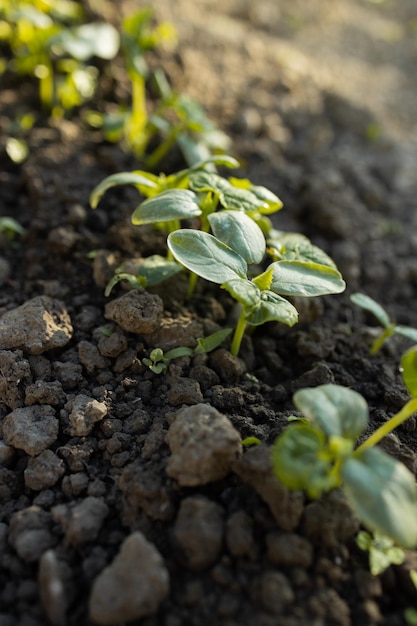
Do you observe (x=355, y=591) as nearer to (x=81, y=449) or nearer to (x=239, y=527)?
(x=239, y=527)

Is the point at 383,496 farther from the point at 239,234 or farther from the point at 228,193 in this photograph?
the point at 228,193

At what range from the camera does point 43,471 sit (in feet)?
4.39

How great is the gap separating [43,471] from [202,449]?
1.38 feet

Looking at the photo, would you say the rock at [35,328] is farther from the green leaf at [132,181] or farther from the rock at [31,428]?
the green leaf at [132,181]

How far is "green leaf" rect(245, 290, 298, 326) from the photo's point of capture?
123 cm

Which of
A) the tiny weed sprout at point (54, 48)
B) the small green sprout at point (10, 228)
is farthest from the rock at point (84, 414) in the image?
the tiny weed sprout at point (54, 48)

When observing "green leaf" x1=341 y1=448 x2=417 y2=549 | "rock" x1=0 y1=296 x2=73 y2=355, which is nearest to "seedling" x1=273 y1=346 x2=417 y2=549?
"green leaf" x1=341 y1=448 x2=417 y2=549

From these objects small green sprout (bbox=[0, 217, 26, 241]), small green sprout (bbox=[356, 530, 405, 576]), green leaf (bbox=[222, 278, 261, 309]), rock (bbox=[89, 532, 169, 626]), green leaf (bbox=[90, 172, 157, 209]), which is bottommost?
small green sprout (bbox=[0, 217, 26, 241])

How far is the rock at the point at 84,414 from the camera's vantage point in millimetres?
1408

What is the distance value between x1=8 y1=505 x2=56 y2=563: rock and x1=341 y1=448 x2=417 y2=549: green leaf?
2.24ft

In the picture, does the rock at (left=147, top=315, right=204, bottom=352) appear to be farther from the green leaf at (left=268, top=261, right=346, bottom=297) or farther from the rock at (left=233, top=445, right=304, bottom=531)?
the rock at (left=233, top=445, right=304, bottom=531)

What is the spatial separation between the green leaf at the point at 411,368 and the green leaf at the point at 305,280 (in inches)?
9.3

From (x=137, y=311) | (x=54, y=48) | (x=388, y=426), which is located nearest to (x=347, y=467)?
(x=388, y=426)

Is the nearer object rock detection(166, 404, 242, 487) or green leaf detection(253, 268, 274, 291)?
rock detection(166, 404, 242, 487)
